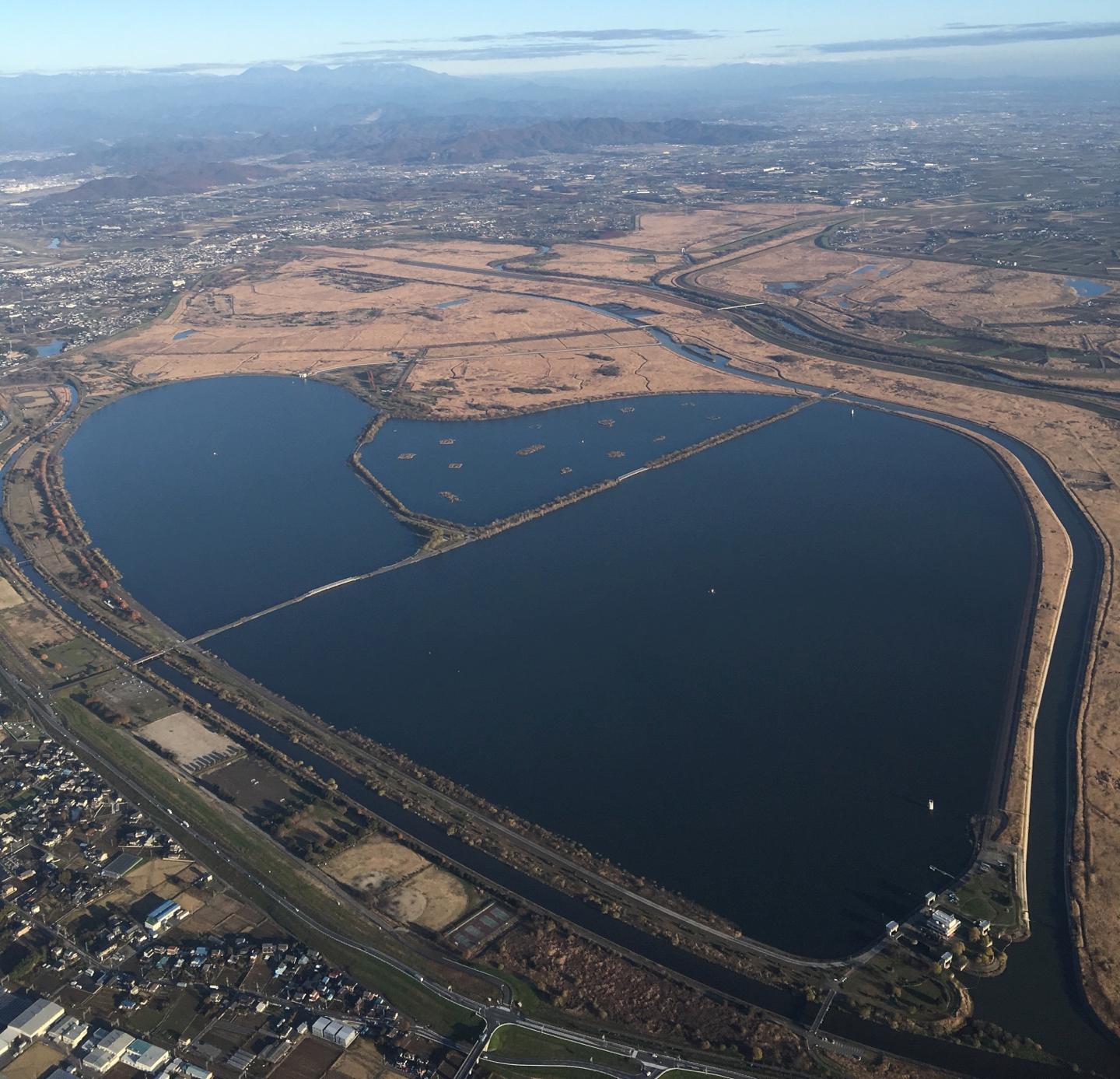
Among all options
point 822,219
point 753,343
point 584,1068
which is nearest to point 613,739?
point 584,1068

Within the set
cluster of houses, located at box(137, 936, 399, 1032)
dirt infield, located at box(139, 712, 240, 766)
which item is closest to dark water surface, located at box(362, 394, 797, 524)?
dirt infield, located at box(139, 712, 240, 766)

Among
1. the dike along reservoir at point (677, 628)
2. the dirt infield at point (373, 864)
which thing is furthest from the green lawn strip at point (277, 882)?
the dike along reservoir at point (677, 628)

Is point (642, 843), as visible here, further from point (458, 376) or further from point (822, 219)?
point (822, 219)

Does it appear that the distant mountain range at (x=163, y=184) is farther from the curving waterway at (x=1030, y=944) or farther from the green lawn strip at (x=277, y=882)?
the curving waterway at (x=1030, y=944)

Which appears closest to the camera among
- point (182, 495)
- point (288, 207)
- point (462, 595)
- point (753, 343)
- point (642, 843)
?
point (642, 843)

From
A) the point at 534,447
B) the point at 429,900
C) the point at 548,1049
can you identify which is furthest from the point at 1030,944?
the point at 534,447
